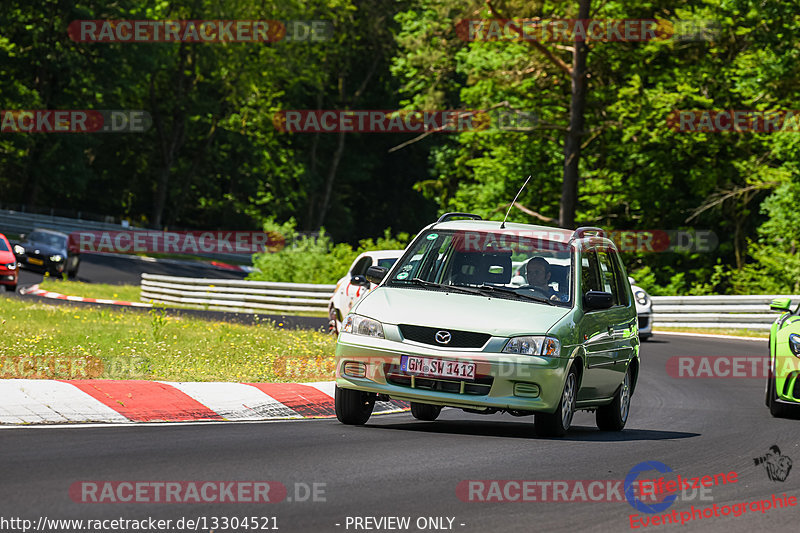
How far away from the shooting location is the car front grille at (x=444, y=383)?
998cm

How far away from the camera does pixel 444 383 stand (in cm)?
1002

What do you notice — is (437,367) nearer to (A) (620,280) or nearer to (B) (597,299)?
(B) (597,299)

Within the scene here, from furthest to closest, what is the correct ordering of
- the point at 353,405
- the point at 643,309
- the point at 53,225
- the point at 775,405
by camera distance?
the point at 53,225
the point at 643,309
the point at 775,405
the point at 353,405

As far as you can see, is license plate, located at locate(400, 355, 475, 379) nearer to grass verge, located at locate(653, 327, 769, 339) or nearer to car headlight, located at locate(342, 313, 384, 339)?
car headlight, located at locate(342, 313, 384, 339)

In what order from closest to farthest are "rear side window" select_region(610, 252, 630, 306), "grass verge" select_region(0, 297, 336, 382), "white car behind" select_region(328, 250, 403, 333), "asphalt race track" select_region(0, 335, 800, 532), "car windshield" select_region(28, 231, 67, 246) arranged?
1. "asphalt race track" select_region(0, 335, 800, 532)
2. "rear side window" select_region(610, 252, 630, 306)
3. "grass verge" select_region(0, 297, 336, 382)
4. "white car behind" select_region(328, 250, 403, 333)
5. "car windshield" select_region(28, 231, 67, 246)

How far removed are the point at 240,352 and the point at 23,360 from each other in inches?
153

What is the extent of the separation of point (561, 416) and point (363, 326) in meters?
1.78

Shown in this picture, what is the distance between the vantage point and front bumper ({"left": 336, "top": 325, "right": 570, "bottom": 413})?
9.97 m


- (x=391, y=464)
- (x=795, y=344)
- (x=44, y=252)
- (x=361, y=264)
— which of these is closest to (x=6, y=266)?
(x=44, y=252)

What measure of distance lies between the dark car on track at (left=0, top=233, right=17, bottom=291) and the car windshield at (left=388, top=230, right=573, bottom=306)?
22489 millimetres

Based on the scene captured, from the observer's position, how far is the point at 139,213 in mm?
81438

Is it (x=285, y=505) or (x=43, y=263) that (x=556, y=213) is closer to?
(x=43, y=263)

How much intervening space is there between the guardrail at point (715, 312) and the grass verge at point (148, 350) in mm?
13894

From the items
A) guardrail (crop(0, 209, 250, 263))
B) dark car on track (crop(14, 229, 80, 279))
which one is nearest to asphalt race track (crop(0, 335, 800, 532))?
dark car on track (crop(14, 229, 80, 279))
